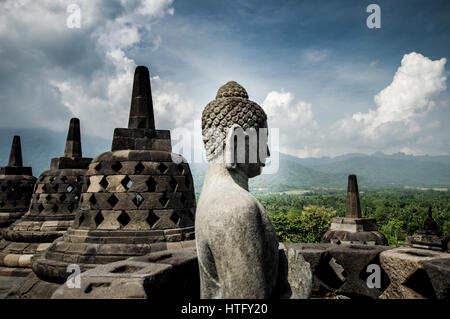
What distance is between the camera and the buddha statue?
201cm

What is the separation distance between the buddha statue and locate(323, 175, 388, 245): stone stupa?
10.7 meters

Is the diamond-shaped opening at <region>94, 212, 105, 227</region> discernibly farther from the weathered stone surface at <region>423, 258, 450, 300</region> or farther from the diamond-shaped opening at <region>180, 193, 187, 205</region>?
the weathered stone surface at <region>423, 258, 450, 300</region>

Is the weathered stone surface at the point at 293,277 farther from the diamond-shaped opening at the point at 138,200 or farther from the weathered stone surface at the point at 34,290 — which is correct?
the weathered stone surface at the point at 34,290

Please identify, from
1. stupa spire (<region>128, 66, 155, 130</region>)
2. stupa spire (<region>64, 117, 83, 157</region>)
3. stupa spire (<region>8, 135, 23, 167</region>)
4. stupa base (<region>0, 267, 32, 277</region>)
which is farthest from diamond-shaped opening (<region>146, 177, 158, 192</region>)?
stupa spire (<region>8, 135, 23, 167</region>)

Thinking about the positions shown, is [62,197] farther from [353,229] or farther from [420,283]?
[353,229]

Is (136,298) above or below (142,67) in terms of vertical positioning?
below

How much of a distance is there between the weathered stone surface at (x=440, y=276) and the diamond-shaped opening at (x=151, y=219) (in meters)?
4.03

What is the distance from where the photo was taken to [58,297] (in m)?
2.08

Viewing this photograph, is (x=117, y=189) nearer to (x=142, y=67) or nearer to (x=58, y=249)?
Result: (x=58, y=249)

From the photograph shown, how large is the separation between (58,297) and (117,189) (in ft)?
11.9

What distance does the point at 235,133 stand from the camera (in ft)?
7.94

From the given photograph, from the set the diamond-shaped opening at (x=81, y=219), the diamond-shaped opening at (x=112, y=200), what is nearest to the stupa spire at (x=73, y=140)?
the diamond-shaped opening at (x=81, y=219)

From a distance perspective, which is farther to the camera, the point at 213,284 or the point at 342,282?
the point at 342,282
